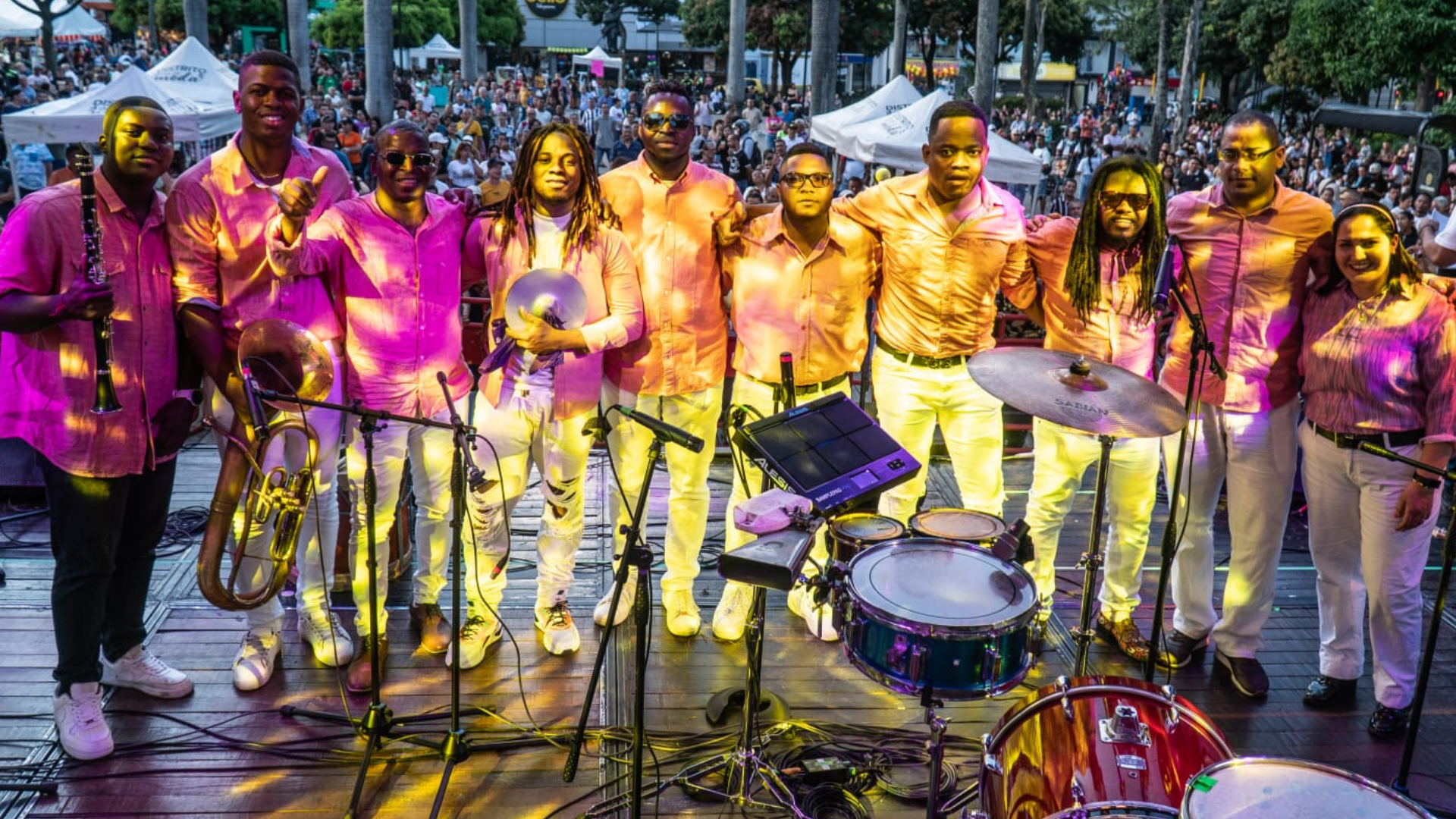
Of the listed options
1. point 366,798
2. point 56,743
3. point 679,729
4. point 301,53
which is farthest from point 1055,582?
point 301,53

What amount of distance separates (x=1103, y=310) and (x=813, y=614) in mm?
1890

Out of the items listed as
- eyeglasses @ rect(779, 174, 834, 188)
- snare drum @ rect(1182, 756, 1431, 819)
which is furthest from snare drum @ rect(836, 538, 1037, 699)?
eyeglasses @ rect(779, 174, 834, 188)

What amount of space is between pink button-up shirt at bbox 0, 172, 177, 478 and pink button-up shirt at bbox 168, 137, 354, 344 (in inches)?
3.2

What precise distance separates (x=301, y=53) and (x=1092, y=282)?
79.0ft

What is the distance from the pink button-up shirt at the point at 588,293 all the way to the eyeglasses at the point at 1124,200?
195cm

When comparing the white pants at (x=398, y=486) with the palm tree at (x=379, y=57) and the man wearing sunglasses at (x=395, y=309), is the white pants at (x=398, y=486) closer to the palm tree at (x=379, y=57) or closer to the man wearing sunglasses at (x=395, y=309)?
the man wearing sunglasses at (x=395, y=309)

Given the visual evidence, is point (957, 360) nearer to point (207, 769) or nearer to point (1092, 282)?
point (1092, 282)

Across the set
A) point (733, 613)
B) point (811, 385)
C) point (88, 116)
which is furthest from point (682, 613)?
point (88, 116)

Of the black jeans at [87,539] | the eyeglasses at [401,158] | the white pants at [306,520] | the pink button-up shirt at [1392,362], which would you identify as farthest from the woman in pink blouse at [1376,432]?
the black jeans at [87,539]

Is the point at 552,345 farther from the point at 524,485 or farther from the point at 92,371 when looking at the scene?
the point at 92,371

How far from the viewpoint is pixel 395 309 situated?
466 centimetres

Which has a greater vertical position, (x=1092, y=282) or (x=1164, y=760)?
(x=1092, y=282)

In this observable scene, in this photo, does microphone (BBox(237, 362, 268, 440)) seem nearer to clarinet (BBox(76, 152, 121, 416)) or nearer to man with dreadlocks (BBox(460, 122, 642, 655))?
clarinet (BBox(76, 152, 121, 416))

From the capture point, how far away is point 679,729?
4742 mm
